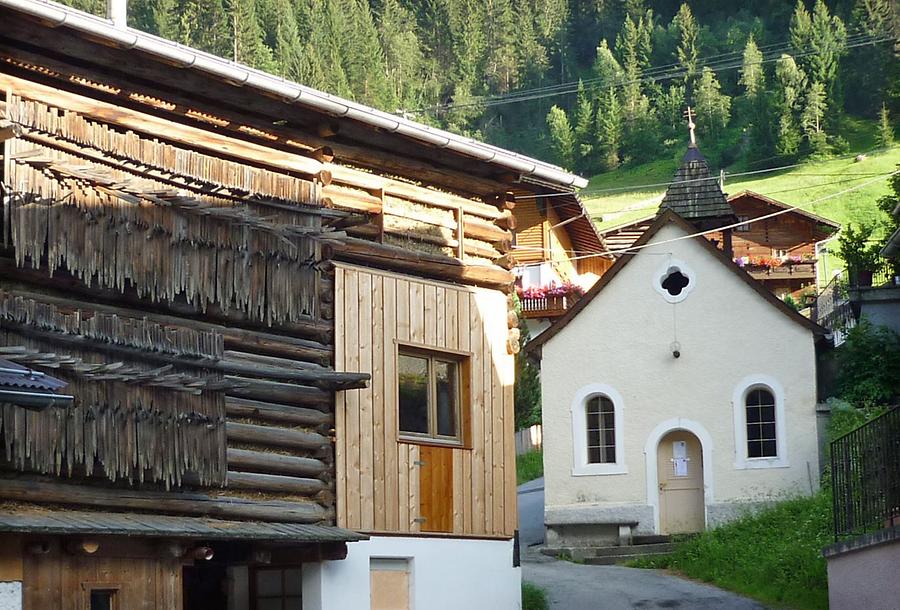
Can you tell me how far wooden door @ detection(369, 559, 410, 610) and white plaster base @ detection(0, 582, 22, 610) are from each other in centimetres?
451

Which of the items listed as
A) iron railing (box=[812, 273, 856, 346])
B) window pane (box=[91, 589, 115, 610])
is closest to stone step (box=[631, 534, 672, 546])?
iron railing (box=[812, 273, 856, 346])

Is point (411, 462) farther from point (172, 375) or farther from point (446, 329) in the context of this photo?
point (172, 375)

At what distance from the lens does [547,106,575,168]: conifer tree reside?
85.2m

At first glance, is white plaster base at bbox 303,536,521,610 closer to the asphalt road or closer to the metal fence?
the asphalt road

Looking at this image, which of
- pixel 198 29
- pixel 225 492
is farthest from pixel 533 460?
pixel 198 29

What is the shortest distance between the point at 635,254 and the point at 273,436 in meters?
12.8

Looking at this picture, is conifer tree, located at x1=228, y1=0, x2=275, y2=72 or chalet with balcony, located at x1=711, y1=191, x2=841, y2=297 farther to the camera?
conifer tree, located at x1=228, y1=0, x2=275, y2=72

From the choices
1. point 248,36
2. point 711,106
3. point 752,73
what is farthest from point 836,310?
point 752,73

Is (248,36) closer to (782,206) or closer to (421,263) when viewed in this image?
(782,206)

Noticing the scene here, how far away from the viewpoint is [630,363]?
2598 cm

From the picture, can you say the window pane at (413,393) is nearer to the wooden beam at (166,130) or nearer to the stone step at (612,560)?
the wooden beam at (166,130)

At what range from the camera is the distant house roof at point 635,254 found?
83.5 feet

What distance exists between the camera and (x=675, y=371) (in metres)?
25.8

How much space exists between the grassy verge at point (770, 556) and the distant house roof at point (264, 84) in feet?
22.1
